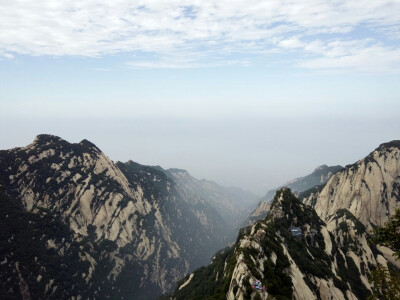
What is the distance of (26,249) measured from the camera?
13025cm

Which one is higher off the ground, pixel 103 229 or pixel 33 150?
pixel 33 150

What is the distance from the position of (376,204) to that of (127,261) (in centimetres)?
13138

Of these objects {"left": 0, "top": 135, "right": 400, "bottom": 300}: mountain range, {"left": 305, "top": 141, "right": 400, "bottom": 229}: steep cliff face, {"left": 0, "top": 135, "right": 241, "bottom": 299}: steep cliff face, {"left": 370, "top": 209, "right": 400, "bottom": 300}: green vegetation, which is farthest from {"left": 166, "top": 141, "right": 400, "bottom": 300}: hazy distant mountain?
{"left": 0, "top": 135, "right": 241, "bottom": 299}: steep cliff face

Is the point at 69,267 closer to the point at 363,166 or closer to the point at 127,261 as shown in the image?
the point at 127,261

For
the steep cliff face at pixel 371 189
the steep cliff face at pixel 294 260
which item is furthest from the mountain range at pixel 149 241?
the steep cliff face at pixel 371 189

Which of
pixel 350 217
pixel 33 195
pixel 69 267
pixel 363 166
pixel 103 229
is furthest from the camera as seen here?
pixel 103 229

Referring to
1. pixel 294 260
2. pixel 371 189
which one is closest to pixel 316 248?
pixel 294 260

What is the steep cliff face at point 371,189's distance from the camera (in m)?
142

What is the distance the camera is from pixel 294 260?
67.8 meters

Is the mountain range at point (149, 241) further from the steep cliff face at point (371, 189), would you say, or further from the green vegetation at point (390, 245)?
the green vegetation at point (390, 245)

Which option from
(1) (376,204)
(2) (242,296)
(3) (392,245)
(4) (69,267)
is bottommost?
(4) (69,267)

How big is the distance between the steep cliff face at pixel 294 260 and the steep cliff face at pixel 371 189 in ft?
107

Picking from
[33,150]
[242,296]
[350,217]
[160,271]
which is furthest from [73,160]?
[242,296]

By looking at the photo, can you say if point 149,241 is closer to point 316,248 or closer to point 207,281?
point 207,281
